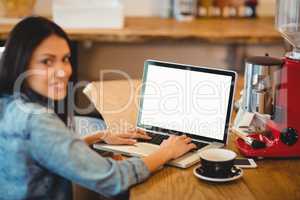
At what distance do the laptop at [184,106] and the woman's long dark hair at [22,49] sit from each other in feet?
1.22

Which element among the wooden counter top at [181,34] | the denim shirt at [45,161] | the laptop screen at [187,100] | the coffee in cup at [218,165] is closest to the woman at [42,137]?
the denim shirt at [45,161]

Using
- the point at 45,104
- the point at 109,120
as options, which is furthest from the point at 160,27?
the point at 45,104

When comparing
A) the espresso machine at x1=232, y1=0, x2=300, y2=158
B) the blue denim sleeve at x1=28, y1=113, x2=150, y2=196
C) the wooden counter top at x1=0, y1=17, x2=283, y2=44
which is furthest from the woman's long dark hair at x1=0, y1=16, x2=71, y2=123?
the wooden counter top at x1=0, y1=17, x2=283, y2=44

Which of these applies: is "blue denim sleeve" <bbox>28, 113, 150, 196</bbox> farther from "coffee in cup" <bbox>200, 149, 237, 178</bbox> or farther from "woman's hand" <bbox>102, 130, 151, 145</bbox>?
"woman's hand" <bbox>102, 130, 151, 145</bbox>

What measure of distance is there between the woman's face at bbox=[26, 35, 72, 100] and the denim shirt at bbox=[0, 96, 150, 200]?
0.06m

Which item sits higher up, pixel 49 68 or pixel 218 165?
pixel 49 68

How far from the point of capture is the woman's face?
1428 mm

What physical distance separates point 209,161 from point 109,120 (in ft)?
→ 2.06

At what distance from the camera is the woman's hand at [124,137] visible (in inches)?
66.1

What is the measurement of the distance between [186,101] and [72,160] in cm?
54

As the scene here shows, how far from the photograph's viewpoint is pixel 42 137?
1349mm

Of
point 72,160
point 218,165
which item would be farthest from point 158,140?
point 72,160

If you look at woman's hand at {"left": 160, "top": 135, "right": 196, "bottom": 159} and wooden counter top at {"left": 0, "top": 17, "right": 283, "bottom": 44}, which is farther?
wooden counter top at {"left": 0, "top": 17, "right": 283, "bottom": 44}

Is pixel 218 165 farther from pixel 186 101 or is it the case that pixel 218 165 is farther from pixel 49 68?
pixel 49 68
